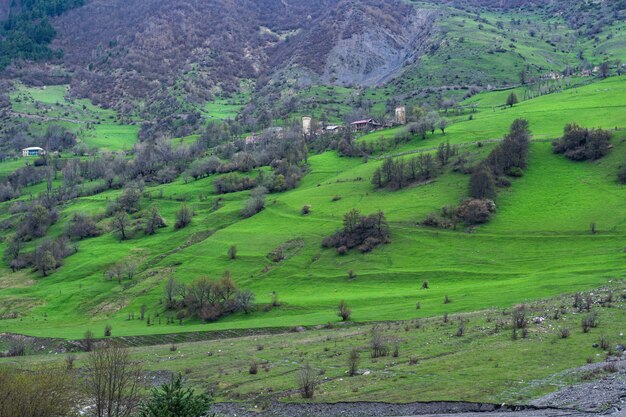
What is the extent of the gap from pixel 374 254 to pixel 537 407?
70790 millimetres

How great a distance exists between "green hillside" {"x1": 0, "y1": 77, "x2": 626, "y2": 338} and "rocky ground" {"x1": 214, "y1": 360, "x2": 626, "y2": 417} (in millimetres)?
29155

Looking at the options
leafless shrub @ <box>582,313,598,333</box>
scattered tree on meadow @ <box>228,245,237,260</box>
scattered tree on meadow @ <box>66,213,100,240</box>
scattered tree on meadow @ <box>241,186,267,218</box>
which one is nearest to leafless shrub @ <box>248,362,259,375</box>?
leafless shrub @ <box>582,313,598,333</box>

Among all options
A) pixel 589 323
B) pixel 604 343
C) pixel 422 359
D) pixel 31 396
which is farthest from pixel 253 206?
pixel 31 396

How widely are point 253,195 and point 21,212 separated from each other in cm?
7966

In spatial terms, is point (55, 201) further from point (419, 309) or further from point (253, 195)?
point (419, 309)

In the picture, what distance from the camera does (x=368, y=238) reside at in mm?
110688

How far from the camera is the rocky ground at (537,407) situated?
34.8 metres

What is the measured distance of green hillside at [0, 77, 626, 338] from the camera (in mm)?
81688

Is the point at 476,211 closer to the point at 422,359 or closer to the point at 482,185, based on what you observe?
the point at 482,185

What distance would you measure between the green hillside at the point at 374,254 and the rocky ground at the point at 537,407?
1148 inches

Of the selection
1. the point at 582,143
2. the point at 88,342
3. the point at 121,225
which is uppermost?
the point at 582,143

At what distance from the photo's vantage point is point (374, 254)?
106688 mm

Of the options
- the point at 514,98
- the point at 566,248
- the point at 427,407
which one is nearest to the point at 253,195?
the point at 566,248

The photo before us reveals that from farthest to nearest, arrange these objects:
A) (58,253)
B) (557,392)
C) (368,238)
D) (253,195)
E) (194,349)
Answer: (253,195)
(58,253)
(368,238)
(194,349)
(557,392)
